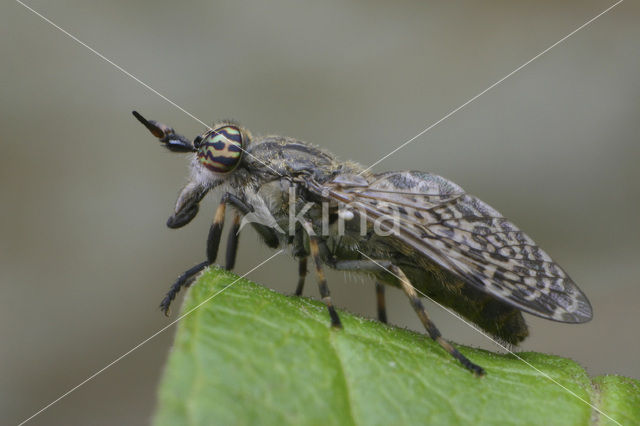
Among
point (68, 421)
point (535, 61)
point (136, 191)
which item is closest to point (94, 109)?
point (136, 191)

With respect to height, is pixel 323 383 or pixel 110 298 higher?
pixel 323 383

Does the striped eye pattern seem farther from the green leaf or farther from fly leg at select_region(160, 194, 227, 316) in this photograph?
the green leaf

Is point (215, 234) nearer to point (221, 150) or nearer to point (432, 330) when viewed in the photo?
point (221, 150)

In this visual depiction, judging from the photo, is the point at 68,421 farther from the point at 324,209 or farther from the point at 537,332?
the point at 537,332

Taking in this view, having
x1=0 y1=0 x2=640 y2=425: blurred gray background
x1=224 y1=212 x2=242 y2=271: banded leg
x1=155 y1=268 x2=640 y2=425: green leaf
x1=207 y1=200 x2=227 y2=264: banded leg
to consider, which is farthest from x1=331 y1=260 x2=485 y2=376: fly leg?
x1=0 y1=0 x2=640 y2=425: blurred gray background

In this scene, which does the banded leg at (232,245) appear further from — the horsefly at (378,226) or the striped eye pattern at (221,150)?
the striped eye pattern at (221,150)

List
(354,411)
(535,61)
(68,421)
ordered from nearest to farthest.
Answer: (354,411) → (68,421) → (535,61)
